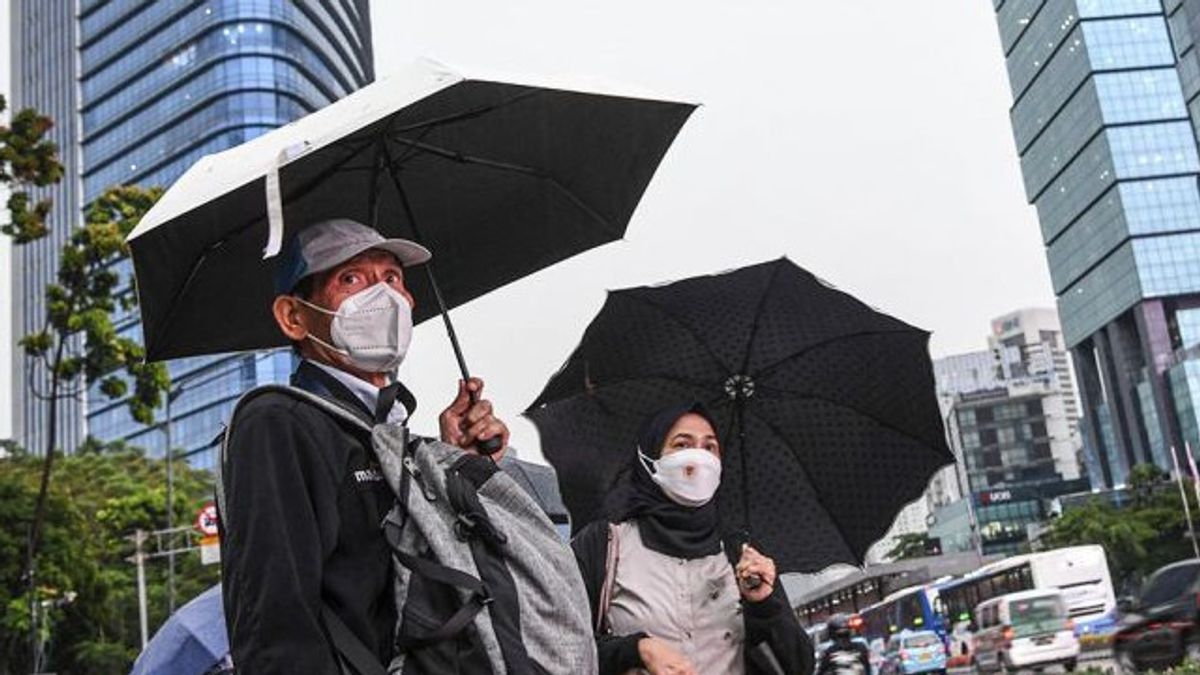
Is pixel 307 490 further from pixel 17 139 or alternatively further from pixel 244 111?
pixel 244 111

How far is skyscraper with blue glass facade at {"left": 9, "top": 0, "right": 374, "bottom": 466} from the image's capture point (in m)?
98.7

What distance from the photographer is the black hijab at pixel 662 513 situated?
3.62 m

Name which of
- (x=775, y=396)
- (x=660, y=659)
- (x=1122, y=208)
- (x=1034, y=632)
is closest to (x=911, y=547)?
(x=1122, y=208)

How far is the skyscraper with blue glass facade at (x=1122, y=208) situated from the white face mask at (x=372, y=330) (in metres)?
97.2

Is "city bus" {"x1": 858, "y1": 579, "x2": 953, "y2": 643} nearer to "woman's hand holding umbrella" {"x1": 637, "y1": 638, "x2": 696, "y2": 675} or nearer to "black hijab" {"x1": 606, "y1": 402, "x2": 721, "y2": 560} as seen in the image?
"black hijab" {"x1": 606, "y1": 402, "x2": 721, "y2": 560}

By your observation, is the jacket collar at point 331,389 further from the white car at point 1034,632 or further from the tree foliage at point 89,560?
the white car at point 1034,632

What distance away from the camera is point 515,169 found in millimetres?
3746

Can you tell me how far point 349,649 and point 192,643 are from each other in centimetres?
173

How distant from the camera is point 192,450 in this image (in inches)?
3959

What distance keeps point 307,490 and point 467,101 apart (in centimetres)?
133

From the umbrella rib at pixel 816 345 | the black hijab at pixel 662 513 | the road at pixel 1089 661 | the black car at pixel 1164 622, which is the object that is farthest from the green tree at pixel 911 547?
the black hijab at pixel 662 513

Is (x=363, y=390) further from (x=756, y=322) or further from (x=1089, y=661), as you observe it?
(x=1089, y=661)

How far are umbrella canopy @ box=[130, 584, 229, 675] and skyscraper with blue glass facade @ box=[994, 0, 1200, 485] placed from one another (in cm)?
9665

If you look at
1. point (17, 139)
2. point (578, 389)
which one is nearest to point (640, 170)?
point (578, 389)
